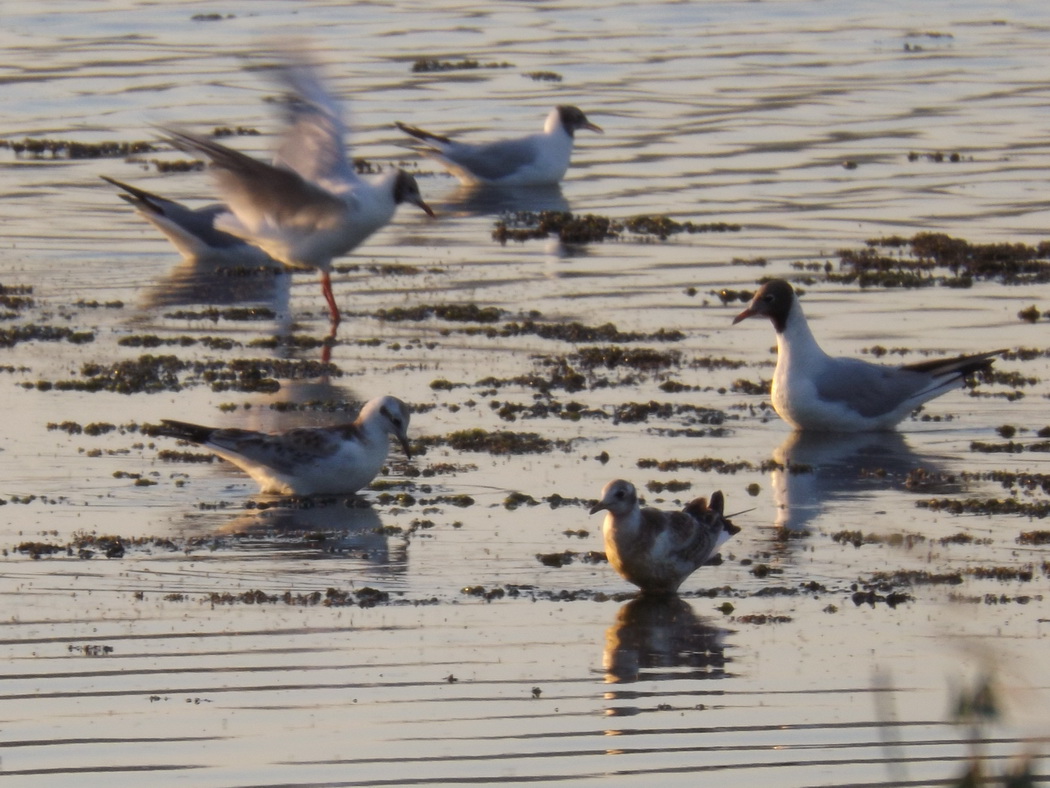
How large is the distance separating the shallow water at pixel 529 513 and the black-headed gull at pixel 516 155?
668 millimetres

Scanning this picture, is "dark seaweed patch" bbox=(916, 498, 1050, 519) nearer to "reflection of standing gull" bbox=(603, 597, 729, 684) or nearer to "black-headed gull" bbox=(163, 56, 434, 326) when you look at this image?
"reflection of standing gull" bbox=(603, 597, 729, 684)

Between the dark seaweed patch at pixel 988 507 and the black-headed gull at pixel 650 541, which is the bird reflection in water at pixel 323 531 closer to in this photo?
the black-headed gull at pixel 650 541

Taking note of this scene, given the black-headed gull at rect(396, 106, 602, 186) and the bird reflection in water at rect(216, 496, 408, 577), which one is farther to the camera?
the black-headed gull at rect(396, 106, 602, 186)

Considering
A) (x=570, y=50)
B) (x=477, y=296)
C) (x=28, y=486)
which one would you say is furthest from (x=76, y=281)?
(x=570, y=50)

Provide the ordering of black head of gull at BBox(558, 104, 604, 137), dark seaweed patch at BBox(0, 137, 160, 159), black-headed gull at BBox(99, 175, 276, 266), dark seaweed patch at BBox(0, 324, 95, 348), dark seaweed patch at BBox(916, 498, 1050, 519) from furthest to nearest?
dark seaweed patch at BBox(0, 137, 160, 159), black head of gull at BBox(558, 104, 604, 137), black-headed gull at BBox(99, 175, 276, 266), dark seaweed patch at BBox(0, 324, 95, 348), dark seaweed patch at BBox(916, 498, 1050, 519)

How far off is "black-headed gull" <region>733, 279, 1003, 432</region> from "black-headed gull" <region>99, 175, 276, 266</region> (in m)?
6.76

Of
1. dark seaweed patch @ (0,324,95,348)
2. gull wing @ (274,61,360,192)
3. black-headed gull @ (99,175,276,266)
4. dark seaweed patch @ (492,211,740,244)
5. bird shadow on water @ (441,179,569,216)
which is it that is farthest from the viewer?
bird shadow on water @ (441,179,569,216)

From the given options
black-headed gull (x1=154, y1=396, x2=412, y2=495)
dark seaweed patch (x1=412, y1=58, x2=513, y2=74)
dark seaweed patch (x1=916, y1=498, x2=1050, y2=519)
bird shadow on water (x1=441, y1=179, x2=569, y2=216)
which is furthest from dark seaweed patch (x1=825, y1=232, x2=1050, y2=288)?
dark seaweed patch (x1=412, y1=58, x2=513, y2=74)

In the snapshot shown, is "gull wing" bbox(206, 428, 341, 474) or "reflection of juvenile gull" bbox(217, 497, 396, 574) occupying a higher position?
"gull wing" bbox(206, 428, 341, 474)

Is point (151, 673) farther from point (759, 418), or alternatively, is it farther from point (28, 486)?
point (759, 418)

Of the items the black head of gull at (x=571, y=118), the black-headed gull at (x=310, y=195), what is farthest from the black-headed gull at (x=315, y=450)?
the black head of gull at (x=571, y=118)

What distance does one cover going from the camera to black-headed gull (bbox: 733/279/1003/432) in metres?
12.6

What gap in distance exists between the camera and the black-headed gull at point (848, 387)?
41.2 ft

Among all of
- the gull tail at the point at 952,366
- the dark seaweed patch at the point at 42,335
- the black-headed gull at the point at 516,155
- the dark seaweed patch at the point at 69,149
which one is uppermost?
the dark seaweed patch at the point at 69,149
